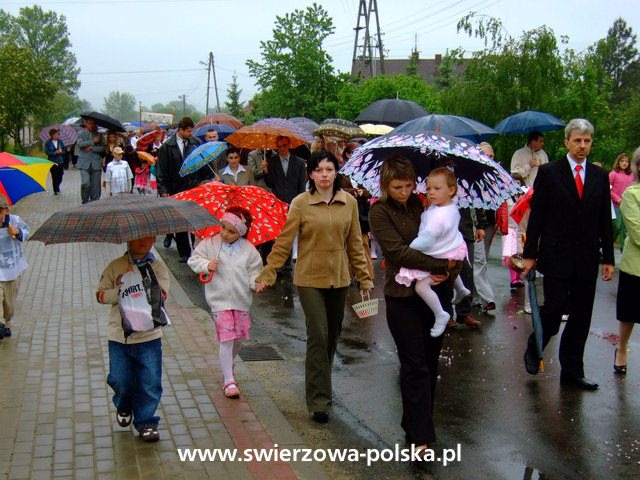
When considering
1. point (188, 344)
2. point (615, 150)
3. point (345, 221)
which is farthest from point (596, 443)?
point (615, 150)

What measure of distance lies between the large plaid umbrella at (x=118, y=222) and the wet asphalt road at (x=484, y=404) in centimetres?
178

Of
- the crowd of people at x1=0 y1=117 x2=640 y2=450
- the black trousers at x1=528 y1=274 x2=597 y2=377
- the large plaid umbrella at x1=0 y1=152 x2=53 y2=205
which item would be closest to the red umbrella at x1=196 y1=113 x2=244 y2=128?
the crowd of people at x1=0 y1=117 x2=640 y2=450

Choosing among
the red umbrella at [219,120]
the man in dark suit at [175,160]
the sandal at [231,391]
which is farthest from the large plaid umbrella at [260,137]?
the red umbrella at [219,120]

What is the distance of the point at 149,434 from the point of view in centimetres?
519

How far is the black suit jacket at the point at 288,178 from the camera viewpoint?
445 inches

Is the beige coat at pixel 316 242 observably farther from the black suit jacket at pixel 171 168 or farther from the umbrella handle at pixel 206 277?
the black suit jacket at pixel 171 168

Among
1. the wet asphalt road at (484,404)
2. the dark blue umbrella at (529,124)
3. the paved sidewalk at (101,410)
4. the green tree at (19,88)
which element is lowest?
the wet asphalt road at (484,404)

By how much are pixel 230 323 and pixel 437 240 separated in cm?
182

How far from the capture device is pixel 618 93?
256ft

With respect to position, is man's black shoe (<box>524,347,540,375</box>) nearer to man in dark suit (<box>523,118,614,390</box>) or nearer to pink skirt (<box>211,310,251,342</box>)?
man in dark suit (<box>523,118,614,390</box>)

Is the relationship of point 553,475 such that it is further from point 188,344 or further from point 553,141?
point 553,141

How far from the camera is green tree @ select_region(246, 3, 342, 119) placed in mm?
28359

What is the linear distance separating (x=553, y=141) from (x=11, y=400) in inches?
599

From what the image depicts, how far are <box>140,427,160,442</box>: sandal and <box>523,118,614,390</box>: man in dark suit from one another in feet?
10.6
